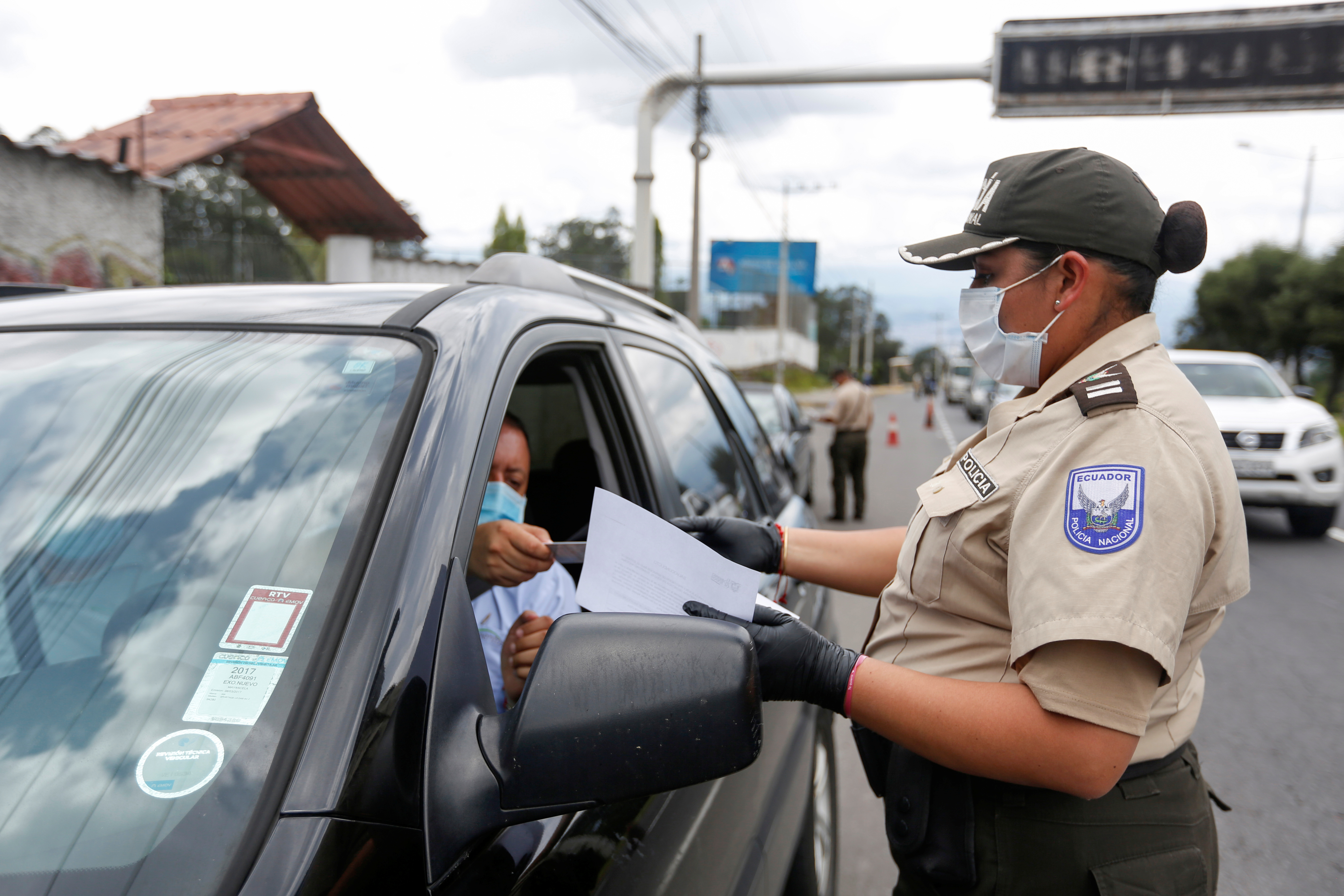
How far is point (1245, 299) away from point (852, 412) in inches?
1361

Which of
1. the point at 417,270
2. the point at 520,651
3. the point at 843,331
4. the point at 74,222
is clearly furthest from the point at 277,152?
the point at 843,331

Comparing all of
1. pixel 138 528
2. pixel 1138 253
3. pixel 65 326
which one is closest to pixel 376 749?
pixel 138 528

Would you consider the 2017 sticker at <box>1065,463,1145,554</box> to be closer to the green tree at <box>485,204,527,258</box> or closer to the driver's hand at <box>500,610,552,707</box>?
the driver's hand at <box>500,610,552,707</box>

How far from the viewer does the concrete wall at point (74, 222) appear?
8180 millimetres

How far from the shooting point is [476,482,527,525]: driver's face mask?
206 cm

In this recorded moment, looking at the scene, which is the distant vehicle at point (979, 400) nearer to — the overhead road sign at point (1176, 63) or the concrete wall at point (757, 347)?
the concrete wall at point (757, 347)

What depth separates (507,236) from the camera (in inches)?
1860

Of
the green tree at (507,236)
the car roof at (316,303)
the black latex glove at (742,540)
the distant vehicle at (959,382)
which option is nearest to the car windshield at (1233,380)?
the black latex glove at (742,540)

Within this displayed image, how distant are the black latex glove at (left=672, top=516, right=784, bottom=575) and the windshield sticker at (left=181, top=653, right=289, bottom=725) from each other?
1.11 meters

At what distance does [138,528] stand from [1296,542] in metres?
9.98

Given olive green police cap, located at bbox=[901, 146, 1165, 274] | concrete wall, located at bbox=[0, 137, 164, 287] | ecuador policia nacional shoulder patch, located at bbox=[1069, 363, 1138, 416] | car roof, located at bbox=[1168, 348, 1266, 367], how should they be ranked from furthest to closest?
1. car roof, located at bbox=[1168, 348, 1266, 367]
2. concrete wall, located at bbox=[0, 137, 164, 287]
3. olive green police cap, located at bbox=[901, 146, 1165, 274]
4. ecuador policia nacional shoulder patch, located at bbox=[1069, 363, 1138, 416]

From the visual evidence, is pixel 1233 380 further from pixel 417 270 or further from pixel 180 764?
pixel 417 270

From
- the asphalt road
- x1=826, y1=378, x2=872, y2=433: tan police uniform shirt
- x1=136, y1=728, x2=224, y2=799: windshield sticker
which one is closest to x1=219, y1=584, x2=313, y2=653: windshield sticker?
x1=136, y1=728, x2=224, y2=799: windshield sticker

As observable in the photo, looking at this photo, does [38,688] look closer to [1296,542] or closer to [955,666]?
[955,666]
